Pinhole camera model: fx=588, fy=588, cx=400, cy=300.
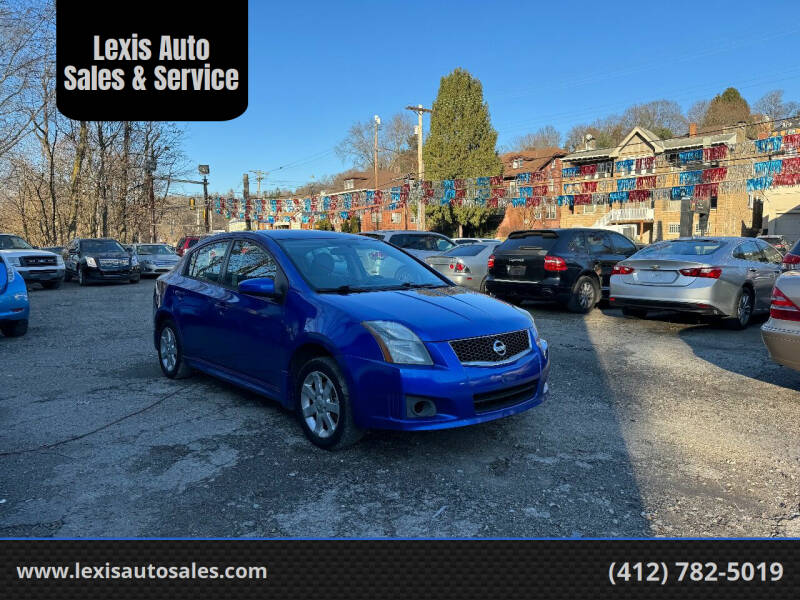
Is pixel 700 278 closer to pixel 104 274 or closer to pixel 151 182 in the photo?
pixel 104 274

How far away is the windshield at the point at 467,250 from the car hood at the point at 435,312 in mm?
8771

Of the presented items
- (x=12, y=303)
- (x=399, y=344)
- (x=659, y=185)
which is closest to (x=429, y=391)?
(x=399, y=344)

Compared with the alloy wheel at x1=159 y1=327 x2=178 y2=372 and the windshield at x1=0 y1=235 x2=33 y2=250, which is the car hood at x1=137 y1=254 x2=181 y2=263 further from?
the alloy wheel at x1=159 y1=327 x2=178 y2=372

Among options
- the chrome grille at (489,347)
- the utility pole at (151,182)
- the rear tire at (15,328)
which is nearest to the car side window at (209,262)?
the chrome grille at (489,347)

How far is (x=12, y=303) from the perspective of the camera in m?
8.52

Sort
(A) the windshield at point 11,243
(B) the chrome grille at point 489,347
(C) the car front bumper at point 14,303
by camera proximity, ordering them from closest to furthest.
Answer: (B) the chrome grille at point 489,347 → (C) the car front bumper at point 14,303 → (A) the windshield at point 11,243

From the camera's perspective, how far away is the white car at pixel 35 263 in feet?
57.3

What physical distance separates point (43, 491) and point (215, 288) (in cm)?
224

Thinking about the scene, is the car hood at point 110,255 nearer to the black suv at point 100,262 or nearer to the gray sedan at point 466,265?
the black suv at point 100,262

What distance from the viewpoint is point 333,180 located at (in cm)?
8812

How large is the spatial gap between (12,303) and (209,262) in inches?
190

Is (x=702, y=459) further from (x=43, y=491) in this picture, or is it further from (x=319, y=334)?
(x=43, y=491)

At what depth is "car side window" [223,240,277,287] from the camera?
4.79 m

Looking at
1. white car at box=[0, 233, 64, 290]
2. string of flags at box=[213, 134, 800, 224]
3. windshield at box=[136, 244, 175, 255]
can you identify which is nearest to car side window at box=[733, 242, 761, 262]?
string of flags at box=[213, 134, 800, 224]
